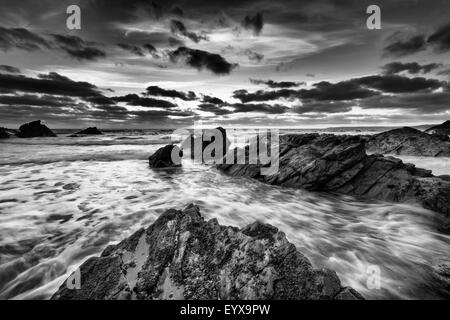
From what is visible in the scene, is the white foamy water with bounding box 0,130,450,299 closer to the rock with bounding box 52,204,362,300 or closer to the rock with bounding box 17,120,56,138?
the rock with bounding box 52,204,362,300

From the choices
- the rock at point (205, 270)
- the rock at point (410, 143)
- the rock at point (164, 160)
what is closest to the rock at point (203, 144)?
the rock at point (164, 160)

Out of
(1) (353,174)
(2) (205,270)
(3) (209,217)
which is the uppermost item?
(1) (353,174)

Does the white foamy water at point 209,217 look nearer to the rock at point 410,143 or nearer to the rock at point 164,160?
the rock at point 164,160

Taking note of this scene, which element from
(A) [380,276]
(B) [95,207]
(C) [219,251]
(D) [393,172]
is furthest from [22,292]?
(D) [393,172]

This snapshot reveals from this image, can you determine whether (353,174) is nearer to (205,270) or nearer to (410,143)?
(205,270)

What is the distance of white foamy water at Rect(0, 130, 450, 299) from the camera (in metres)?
5.46

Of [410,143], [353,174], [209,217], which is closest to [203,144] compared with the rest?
[353,174]

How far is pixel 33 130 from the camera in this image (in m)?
55.8

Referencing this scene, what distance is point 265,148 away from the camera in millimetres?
15828

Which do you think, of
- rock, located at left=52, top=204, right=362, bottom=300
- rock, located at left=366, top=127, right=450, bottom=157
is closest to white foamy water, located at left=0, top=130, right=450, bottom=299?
rock, located at left=52, top=204, right=362, bottom=300

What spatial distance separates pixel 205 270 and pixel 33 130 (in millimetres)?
66129

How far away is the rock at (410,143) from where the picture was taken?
19.9 m
